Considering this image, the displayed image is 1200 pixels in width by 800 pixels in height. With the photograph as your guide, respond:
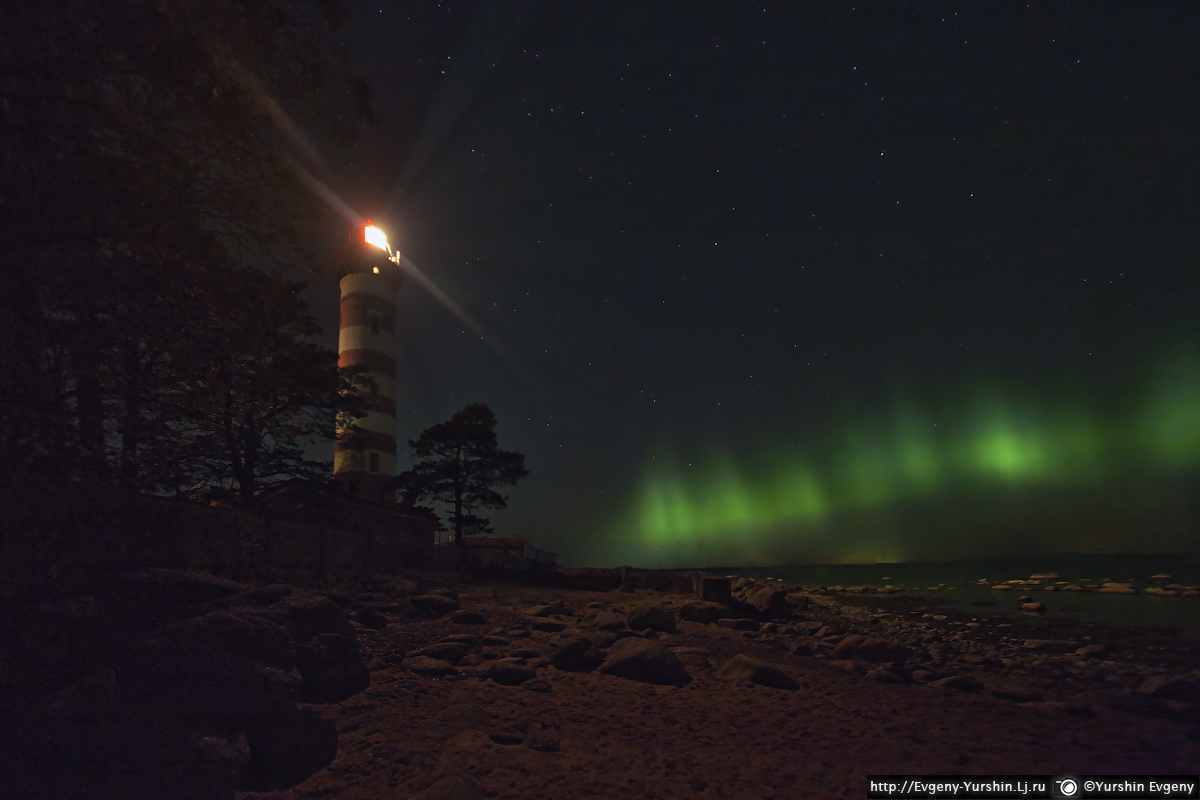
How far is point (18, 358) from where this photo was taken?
507cm

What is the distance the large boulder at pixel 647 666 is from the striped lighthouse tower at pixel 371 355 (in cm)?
3083

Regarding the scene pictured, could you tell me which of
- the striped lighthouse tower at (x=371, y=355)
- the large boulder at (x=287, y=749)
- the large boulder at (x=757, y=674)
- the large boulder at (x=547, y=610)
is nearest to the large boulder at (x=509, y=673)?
the large boulder at (x=287, y=749)

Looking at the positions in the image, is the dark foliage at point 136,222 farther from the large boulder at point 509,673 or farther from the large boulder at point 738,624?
the large boulder at point 738,624

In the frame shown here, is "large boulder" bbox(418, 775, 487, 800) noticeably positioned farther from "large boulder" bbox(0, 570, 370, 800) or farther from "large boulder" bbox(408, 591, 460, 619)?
"large boulder" bbox(408, 591, 460, 619)

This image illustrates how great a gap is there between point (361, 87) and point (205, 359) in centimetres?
400

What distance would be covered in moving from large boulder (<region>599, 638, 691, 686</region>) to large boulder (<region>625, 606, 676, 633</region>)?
438cm

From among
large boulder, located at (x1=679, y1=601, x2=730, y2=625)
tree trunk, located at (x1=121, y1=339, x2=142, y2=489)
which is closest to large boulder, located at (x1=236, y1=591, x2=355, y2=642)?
tree trunk, located at (x1=121, y1=339, x2=142, y2=489)

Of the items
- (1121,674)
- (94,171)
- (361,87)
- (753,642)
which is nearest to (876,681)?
(753,642)

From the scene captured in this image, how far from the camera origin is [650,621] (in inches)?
560

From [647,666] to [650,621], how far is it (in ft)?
16.5

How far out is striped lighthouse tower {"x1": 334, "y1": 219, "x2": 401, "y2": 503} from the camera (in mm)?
37281

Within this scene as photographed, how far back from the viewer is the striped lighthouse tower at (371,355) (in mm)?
37281

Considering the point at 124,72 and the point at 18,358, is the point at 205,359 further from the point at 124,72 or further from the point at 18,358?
the point at 124,72

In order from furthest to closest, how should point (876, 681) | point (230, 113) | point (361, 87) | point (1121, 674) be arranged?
1. point (1121, 674)
2. point (876, 681)
3. point (361, 87)
4. point (230, 113)
